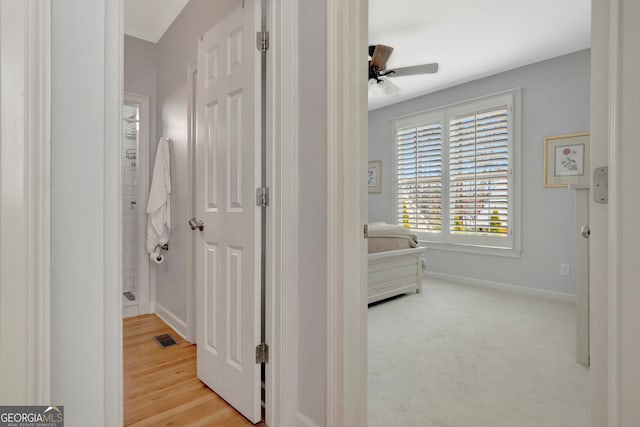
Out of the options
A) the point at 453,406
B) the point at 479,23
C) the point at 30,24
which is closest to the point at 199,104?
the point at 30,24

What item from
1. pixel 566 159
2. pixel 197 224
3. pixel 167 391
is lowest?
pixel 167 391

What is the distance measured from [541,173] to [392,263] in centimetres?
209

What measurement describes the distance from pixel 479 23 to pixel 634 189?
294 cm

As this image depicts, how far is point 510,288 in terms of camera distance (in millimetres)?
3949

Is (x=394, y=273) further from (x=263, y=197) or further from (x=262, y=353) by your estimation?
(x=263, y=197)

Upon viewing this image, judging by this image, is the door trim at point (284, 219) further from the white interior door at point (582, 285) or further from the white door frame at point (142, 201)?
the white door frame at point (142, 201)

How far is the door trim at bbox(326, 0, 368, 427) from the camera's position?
1182mm

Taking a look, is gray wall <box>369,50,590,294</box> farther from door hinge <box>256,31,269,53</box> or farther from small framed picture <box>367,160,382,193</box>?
door hinge <box>256,31,269,53</box>

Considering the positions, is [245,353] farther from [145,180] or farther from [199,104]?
[145,180]

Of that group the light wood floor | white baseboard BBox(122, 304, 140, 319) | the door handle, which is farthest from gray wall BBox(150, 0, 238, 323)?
the door handle

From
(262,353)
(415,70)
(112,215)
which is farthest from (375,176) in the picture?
(112,215)

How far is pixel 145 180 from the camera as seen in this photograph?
3.02 meters

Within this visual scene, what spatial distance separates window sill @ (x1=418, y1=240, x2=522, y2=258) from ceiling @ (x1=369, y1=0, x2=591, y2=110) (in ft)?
7.49

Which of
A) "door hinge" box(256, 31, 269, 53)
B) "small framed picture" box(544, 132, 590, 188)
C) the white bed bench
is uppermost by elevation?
"door hinge" box(256, 31, 269, 53)
